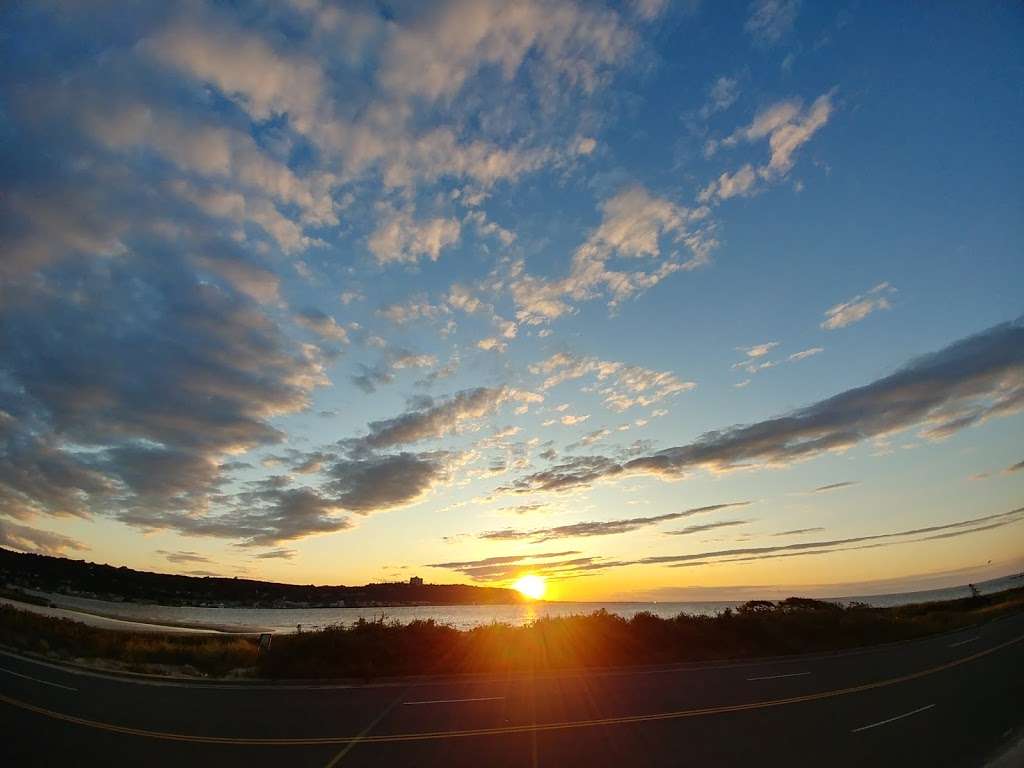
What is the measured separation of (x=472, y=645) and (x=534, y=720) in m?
12.0

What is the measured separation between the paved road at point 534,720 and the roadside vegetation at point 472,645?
2362mm

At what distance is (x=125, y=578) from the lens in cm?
15988

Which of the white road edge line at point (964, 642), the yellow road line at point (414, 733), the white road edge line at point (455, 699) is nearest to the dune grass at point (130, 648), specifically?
the yellow road line at point (414, 733)

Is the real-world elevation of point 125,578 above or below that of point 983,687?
above

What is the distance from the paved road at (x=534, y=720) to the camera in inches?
394

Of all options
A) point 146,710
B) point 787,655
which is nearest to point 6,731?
point 146,710

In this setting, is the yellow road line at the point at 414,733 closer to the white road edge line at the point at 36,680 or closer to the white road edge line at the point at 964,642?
the white road edge line at the point at 36,680

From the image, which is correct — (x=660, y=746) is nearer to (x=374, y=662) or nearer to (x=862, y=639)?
(x=374, y=662)

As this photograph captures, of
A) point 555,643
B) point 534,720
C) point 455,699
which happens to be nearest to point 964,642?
point 555,643

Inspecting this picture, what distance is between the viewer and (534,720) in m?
12.6

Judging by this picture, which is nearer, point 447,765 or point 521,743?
point 447,765

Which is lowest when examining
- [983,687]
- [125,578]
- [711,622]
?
[983,687]

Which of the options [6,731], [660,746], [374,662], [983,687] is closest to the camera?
[660,746]

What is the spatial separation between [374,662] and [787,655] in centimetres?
2146
